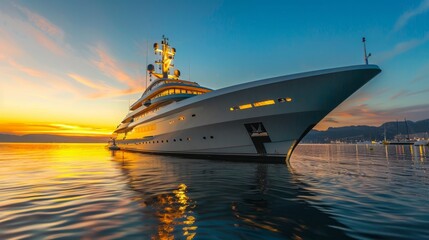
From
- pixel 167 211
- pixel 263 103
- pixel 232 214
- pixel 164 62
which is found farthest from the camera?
pixel 164 62

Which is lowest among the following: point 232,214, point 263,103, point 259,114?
point 232,214

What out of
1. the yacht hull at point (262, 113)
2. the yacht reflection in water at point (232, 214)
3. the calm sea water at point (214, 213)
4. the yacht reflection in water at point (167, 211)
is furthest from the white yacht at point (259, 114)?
the yacht reflection in water at point (167, 211)

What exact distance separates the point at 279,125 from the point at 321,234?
13061 millimetres

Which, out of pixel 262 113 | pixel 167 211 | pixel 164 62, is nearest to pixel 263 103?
pixel 262 113

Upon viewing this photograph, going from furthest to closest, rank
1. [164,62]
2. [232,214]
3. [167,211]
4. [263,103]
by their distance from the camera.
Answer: [164,62], [263,103], [167,211], [232,214]

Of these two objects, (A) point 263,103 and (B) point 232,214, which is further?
(A) point 263,103

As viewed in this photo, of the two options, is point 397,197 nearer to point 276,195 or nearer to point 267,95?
point 276,195

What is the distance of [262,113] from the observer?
16609 mm

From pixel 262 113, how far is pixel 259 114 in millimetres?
254

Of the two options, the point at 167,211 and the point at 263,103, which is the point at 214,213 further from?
the point at 263,103

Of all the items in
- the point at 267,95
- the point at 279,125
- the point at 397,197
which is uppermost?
the point at 267,95

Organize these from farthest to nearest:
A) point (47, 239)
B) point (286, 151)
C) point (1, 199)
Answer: point (286, 151) < point (1, 199) < point (47, 239)

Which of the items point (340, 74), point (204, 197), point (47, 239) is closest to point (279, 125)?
point (340, 74)

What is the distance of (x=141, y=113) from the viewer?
113 feet
